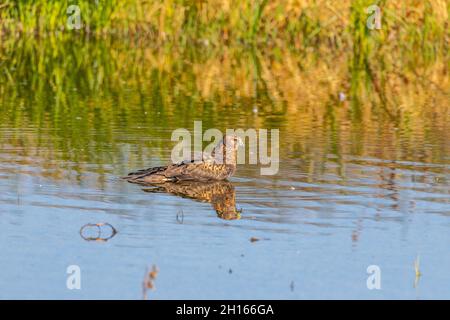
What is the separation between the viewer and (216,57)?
951 inches

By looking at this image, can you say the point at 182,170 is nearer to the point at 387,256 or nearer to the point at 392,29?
the point at 387,256

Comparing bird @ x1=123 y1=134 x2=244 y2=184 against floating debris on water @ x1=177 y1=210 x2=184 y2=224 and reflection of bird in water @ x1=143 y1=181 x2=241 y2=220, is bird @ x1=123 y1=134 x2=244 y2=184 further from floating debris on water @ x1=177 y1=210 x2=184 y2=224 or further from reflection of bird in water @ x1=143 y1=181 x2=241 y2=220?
floating debris on water @ x1=177 y1=210 x2=184 y2=224

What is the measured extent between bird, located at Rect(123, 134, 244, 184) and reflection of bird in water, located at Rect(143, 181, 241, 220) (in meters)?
0.06

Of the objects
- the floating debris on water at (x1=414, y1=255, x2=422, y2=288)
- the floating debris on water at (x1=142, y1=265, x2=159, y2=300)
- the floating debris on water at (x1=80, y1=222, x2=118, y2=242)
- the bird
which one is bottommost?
the floating debris on water at (x1=414, y1=255, x2=422, y2=288)

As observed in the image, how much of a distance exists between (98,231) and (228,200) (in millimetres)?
1747

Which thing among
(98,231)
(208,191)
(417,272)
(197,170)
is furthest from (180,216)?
(417,272)

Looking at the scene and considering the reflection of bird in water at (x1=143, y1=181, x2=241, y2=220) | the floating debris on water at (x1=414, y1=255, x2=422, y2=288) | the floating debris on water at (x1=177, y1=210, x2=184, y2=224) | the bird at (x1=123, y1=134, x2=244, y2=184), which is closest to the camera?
the floating debris on water at (x1=414, y1=255, x2=422, y2=288)

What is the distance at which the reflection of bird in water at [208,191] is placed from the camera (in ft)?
34.3

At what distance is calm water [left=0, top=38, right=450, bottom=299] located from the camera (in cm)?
809

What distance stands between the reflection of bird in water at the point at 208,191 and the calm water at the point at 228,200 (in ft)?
0.17

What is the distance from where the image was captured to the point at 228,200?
1078 cm

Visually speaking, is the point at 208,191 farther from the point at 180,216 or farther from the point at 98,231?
the point at 98,231

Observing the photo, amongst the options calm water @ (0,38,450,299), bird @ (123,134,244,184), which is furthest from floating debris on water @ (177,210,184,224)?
bird @ (123,134,244,184)

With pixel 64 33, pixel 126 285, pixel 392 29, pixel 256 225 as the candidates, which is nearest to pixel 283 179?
pixel 256 225
